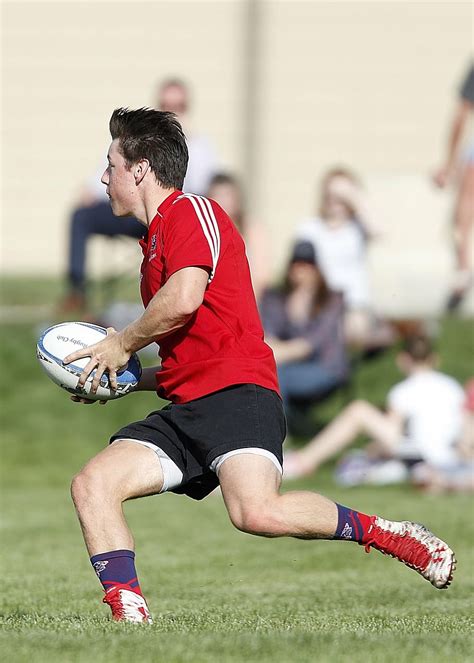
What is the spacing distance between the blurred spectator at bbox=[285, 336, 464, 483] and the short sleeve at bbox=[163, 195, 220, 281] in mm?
6384

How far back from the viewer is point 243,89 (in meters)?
20.8

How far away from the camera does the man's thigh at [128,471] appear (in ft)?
17.4

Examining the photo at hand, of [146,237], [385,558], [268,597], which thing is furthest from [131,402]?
[146,237]

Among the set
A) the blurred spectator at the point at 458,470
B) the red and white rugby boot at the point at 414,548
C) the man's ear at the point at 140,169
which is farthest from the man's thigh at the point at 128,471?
the blurred spectator at the point at 458,470

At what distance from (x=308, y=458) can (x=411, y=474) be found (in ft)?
2.66

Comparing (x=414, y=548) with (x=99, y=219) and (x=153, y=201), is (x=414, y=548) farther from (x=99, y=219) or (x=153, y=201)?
(x=99, y=219)

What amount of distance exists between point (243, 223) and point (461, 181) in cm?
240

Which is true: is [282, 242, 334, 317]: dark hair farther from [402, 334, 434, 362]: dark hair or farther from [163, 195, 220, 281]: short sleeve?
[163, 195, 220, 281]: short sleeve

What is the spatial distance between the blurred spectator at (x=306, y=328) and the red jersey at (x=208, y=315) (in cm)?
652

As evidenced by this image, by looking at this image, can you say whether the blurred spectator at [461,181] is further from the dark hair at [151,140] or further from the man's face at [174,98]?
the dark hair at [151,140]

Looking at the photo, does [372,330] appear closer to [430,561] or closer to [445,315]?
[445,315]

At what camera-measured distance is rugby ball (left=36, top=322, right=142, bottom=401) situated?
5.55 meters

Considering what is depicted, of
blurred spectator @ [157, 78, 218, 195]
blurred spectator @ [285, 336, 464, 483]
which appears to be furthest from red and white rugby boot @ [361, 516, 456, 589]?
blurred spectator @ [157, 78, 218, 195]

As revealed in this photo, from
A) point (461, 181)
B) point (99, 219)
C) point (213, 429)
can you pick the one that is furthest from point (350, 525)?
point (461, 181)
